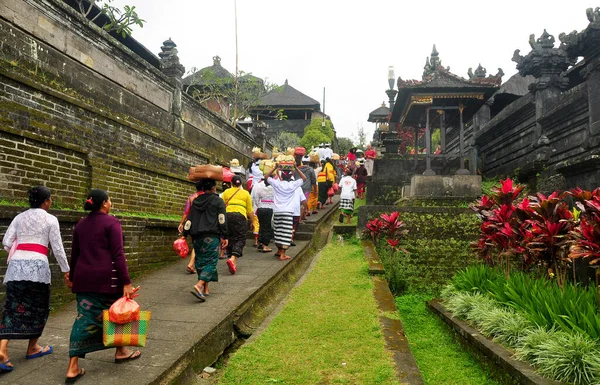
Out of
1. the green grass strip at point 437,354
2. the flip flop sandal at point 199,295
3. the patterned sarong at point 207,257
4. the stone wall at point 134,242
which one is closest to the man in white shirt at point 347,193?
the stone wall at point 134,242

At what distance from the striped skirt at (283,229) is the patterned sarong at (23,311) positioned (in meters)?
4.53

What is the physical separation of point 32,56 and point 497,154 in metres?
14.3

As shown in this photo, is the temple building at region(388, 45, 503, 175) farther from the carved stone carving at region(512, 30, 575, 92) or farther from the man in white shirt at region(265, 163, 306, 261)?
the man in white shirt at region(265, 163, 306, 261)

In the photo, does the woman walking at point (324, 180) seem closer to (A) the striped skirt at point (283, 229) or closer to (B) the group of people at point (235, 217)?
(B) the group of people at point (235, 217)

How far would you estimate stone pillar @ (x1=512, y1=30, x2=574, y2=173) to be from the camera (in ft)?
37.6

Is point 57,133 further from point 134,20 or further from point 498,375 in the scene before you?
point 498,375

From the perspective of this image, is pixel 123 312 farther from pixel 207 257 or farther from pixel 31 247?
pixel 207 257

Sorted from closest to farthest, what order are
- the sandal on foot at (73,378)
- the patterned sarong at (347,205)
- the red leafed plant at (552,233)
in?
the sandal on foot at (73,378) → the red leafed plant at (552,233) → the patterned sarong at (347,205)

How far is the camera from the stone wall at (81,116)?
17.9 feet

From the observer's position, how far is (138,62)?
870 cm

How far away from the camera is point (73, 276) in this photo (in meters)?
3.50

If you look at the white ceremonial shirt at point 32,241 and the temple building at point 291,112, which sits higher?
the temple building at point 291,112

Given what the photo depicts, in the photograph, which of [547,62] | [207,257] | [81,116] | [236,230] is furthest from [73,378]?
[547,62]

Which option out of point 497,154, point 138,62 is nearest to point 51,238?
point 138,62
